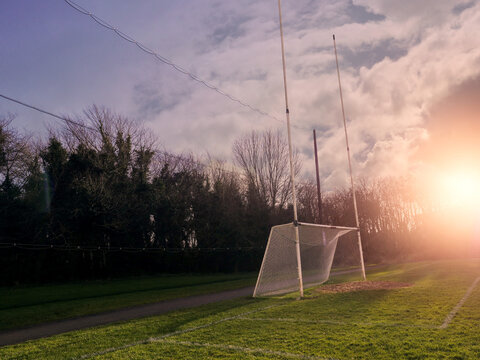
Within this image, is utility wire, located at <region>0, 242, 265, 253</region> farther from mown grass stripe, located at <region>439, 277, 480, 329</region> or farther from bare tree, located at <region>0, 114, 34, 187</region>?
mown grass stripe, located at <region>439, 277, 480, 329</region>

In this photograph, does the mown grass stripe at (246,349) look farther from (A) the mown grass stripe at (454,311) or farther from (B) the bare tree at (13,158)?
(B) the bare tree at (13,158)

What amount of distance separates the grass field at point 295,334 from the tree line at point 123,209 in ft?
57.7

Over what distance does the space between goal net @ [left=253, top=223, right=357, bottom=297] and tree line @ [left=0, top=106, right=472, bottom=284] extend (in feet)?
50.1

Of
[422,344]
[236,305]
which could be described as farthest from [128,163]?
[422,344]

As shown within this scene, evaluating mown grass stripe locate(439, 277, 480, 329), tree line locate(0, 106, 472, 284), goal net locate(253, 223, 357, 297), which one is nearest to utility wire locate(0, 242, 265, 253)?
tree line locate(0, 106, 472, 284)

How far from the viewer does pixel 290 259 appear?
1319 cm

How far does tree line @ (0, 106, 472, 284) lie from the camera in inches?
931

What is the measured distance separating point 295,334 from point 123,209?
21972 mm

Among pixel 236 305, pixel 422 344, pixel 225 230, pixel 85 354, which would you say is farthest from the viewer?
pixel 225 230

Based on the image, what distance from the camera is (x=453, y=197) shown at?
4850cm

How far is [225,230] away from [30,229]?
52.1 feet

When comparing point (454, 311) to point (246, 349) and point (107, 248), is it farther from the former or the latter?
point (107, 248)

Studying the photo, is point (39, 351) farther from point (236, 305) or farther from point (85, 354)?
point (236, 305)

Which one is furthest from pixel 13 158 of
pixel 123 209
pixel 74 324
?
pixel 74 324
